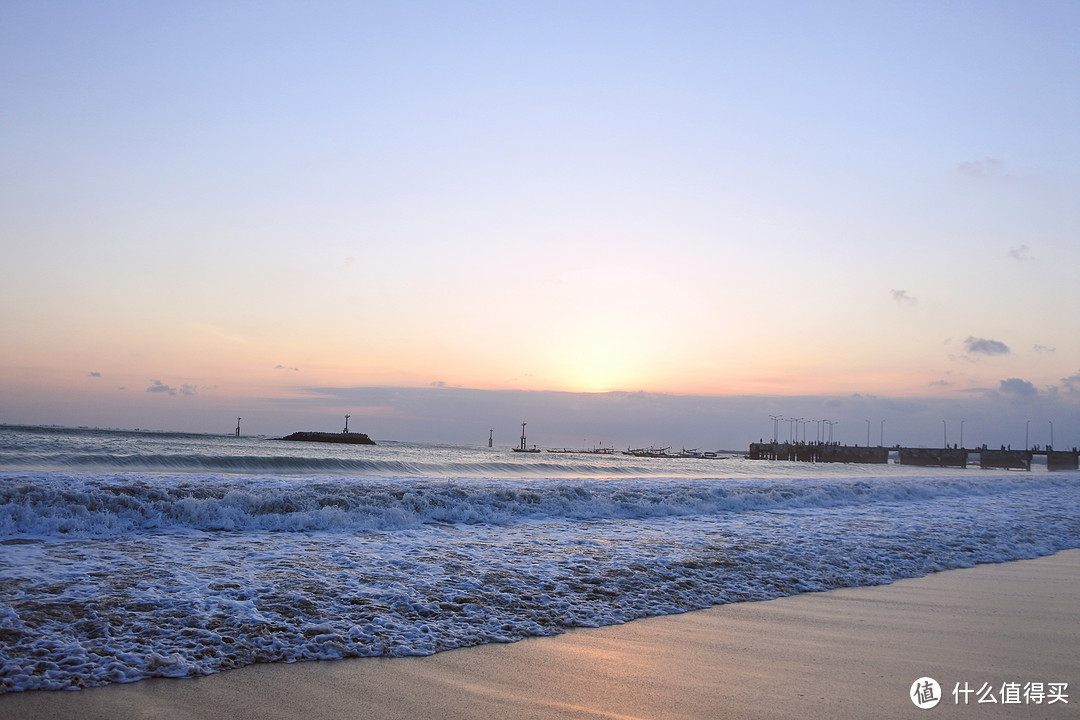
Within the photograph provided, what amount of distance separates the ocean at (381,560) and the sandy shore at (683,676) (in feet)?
1.26

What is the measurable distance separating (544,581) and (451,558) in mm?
1942

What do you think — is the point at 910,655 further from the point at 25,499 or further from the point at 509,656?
the point at 25,499

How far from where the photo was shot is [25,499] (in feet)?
39.4

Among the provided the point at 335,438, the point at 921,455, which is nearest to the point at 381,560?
the point at 335,438

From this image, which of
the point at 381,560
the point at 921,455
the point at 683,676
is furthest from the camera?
the point at 921,455

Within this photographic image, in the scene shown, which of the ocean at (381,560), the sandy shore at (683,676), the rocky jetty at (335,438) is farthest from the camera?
the rocky jetty at (335,438)

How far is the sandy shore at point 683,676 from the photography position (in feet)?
14.3

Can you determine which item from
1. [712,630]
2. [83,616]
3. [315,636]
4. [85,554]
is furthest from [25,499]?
[712,630]

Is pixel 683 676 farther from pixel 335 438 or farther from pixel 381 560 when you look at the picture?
pixel 335 438

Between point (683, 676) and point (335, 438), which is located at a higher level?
point (683, 676)

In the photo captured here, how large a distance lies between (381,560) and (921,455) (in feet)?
416

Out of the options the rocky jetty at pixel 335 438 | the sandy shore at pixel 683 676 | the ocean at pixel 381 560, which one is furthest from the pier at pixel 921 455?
the sandy shore at pixel 683 676

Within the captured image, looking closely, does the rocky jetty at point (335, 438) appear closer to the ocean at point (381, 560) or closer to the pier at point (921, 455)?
the pier at point (921, 455)

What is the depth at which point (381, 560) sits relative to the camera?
9375 mm
